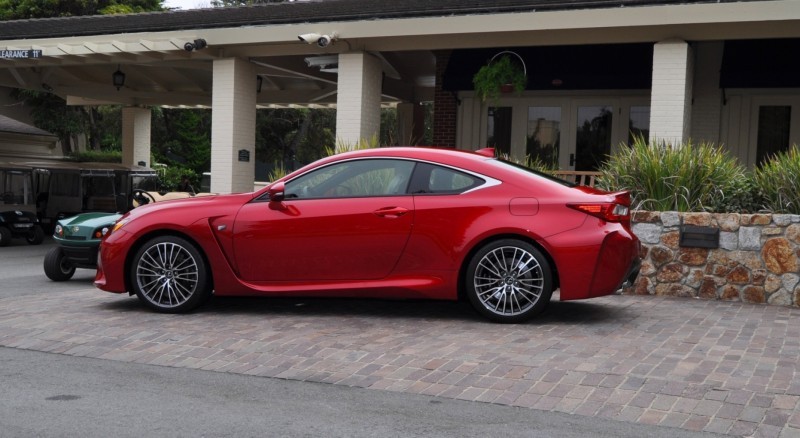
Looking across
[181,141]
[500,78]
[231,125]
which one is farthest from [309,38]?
[181,141]

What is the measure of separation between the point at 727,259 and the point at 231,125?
32.5 ft

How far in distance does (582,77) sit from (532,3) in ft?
9.65

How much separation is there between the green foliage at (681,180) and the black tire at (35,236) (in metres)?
14.6

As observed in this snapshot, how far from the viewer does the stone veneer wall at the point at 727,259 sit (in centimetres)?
878

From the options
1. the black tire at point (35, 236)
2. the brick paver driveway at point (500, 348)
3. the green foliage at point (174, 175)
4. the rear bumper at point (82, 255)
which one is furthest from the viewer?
the green foliage at point (174, 175)

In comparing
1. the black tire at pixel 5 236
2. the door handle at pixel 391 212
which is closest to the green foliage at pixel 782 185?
the door handle at pixel 391 212

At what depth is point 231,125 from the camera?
16.1 metres

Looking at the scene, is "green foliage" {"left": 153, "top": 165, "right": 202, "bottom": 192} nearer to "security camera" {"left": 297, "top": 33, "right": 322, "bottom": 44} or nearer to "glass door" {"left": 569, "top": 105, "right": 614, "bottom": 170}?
"glass door" {"left": 569, "top": 105, "right": 614, "bottom": 170}

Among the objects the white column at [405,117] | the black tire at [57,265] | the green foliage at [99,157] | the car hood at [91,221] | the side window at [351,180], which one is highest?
the white column at [405,117]

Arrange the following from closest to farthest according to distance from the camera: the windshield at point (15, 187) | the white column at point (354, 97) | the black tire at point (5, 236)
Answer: the white column at point (354, 97), the black tire at point (5, 236), the windshield at point (15, 187)

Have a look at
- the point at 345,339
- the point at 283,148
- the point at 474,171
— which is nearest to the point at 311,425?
the point at 345,339

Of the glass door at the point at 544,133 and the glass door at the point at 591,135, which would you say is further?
the glass door at the point at 544,133

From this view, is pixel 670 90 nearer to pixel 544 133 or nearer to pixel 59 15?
pixel 544 133

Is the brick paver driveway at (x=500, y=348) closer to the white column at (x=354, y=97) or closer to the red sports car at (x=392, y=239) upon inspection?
the red sports car at (x=392, y=239)
